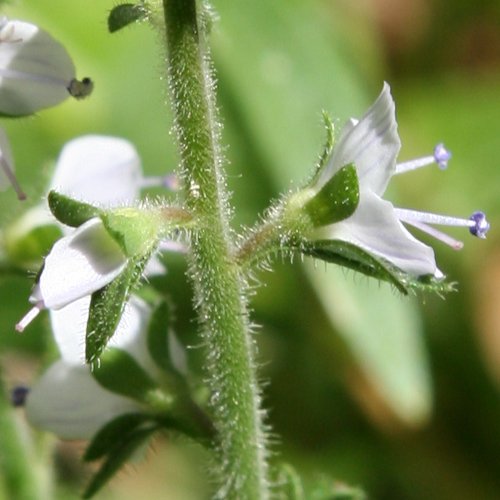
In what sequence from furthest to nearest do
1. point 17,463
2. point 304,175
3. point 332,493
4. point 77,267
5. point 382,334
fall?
point 304,175, point 382,334, point 17,463, point 332,493, point 77,267

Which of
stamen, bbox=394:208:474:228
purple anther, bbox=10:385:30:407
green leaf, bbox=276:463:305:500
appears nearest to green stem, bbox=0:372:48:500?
purple anther, bbox=10:385:30:407

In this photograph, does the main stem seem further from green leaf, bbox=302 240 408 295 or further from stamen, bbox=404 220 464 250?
stamen, bbox=404 220 464 250

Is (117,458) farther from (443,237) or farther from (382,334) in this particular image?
(382,334)

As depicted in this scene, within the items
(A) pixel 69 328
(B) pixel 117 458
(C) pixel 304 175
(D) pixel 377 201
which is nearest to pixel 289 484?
(B) pixel 117 458

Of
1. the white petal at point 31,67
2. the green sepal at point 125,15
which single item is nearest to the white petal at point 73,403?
the white petal at point 31,67

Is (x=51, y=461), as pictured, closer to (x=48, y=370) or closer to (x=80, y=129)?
(x=48, y=370)
